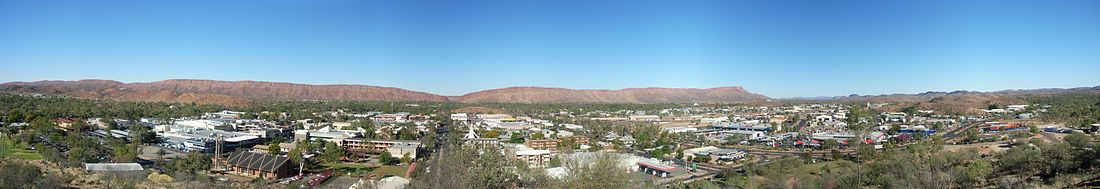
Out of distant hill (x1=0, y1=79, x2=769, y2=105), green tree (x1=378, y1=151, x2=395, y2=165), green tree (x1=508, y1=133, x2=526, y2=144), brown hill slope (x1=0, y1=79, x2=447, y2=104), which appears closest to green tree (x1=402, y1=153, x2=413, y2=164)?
green tree (x1=378, y1=151, x2=395, y2=165)

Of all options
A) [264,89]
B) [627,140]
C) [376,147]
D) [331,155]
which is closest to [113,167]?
[331,155]

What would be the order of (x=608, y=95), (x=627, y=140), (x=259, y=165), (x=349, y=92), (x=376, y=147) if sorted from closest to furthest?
(x=259, y=165) → (x=376, y=147) → (x=627, y=140) → (x=349, y=92) → (x=608, y=95)

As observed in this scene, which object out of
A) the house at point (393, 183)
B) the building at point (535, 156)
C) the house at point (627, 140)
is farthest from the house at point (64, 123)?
the house at point (627, 140)

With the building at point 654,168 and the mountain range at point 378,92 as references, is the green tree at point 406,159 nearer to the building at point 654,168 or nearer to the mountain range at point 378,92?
the building at point 654,168

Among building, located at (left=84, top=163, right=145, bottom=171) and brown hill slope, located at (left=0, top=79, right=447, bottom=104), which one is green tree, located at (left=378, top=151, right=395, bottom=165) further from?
brown hill slope, located at (left=0, top=79, right=447, bottom=104)

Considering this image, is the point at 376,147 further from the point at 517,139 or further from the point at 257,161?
the point at 257,161

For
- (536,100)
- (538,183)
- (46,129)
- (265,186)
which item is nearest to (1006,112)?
(538,183)
